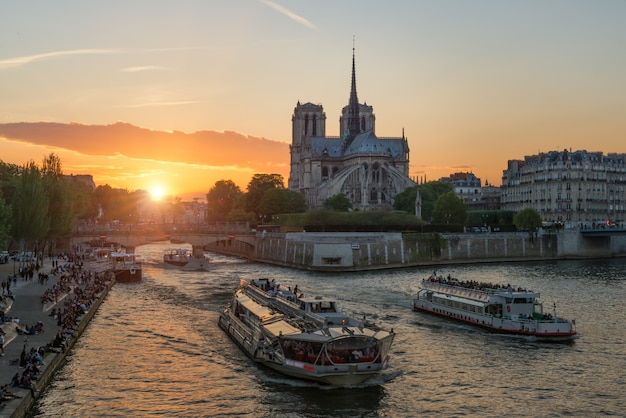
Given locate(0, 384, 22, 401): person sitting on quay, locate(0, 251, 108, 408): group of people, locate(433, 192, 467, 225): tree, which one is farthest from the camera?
locate(433, 192, 467, 225): tree

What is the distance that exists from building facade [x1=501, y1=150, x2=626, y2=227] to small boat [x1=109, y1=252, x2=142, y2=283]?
8700cm

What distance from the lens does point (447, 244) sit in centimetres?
10256

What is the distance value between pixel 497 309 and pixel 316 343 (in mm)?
18943

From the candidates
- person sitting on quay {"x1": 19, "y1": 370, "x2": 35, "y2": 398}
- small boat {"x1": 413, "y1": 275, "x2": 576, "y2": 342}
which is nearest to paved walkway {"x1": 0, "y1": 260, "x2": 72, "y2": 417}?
person sitting on quay {"x1": 19, "y1": 370, "x2": 35, "y2": 398}

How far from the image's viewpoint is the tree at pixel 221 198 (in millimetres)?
180625

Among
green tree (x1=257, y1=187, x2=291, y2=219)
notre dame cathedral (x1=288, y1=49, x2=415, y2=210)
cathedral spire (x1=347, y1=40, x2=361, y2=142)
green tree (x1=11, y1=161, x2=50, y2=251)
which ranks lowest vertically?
green tree (x1=11, y1=161, x2=50, y2=251)

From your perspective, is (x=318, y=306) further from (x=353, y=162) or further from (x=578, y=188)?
(x=353, y=162)

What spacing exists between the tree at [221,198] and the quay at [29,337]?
386ft

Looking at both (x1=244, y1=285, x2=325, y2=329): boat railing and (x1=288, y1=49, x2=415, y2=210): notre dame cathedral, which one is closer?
(x1=244, y1=285, x2=325, y2=329): boat railing

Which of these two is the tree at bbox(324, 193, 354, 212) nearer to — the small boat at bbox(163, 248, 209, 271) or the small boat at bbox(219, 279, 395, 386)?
the small boat at bbox(163, 248, 209, 271)

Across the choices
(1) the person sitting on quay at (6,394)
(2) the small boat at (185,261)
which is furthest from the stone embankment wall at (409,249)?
(1) the person sitting on quay at (6,394)

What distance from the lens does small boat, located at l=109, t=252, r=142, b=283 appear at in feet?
253

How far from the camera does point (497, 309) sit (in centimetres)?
4772

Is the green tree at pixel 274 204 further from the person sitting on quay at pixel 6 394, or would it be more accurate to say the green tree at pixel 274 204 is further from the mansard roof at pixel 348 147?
the person sitting on quay at pixel 6 394
